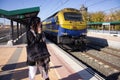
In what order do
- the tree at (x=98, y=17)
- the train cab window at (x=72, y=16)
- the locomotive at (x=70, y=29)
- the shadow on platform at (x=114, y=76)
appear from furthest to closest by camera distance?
1. the tree at (x=98, y=17)
2. the train cab window at (x=72, y=16)
3. the locomotive at (x=70, y=29)
4. the shadow on platform at (x=114, y=76)

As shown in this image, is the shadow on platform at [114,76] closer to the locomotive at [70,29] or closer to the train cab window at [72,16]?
the locomotive at [70,29]

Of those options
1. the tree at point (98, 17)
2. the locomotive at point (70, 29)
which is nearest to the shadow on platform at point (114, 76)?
the locomotive at point (70, 29)

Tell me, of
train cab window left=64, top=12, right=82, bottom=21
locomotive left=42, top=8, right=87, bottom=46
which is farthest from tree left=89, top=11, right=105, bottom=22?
locomotive left=42, top=8, right=87, bottom=46

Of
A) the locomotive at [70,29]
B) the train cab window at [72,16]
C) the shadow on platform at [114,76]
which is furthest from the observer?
the train cab window at [72,16]

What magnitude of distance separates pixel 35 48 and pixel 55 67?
14.1 feet

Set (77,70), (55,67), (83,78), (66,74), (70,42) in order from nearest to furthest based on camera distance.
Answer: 1. (83,78)
2. (66,74)
3. (77,70)
4. (55,67)
5. (70,42)

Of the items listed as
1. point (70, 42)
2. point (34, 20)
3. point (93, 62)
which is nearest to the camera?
point (34, 20)

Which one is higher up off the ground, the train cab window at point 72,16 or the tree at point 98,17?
the tree at point 98,17

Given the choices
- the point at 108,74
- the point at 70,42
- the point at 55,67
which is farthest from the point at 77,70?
the point at 70,42

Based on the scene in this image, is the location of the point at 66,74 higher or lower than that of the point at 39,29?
lower

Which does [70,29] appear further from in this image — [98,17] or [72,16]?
[98,17]

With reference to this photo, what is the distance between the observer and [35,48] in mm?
5125

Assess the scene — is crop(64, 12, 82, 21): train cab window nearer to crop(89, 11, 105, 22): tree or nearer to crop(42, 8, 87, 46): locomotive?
crop(42, 8, 87, 46): locomotive

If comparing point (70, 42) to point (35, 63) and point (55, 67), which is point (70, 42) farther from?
point (35, 63)
